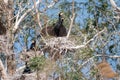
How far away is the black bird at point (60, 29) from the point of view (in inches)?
528

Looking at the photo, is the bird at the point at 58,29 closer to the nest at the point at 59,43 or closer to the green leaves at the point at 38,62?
the nest at the point at 59,43

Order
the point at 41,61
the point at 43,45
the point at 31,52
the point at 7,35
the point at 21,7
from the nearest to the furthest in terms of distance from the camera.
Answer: the point at 41,61
the point at 43,45
the point at 31,52
the point at 7,35
the point at 21,7

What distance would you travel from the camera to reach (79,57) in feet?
39.1

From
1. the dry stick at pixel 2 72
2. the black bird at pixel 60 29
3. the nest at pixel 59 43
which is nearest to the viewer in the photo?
the nest at pixel 59 43

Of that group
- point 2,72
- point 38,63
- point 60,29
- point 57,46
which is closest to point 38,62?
point 38,63

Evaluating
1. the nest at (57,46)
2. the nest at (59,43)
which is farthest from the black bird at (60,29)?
the nest at (57,46)

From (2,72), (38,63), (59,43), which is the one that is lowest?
(2,72)

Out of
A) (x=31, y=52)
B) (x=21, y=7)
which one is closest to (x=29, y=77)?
(x=31, y=52)

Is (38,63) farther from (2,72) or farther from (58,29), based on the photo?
(2,72)

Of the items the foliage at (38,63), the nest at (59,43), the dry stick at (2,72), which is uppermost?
the nest at (59,43)

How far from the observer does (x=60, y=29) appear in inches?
534

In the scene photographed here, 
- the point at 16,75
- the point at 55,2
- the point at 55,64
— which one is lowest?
the point at 16,75

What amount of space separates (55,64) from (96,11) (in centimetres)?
388

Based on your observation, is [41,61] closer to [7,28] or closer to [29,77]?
[29,77]
